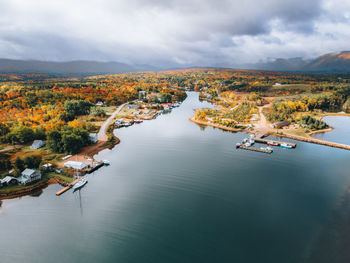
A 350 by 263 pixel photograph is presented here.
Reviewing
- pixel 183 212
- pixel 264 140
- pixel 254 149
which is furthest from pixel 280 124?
pixel 183 212

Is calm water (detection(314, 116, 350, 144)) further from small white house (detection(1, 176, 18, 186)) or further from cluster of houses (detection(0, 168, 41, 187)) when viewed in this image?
small white house (detection(1, 176, 18, 186))

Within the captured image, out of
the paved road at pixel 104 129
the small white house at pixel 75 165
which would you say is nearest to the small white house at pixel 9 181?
the small white house at pixel 75 165

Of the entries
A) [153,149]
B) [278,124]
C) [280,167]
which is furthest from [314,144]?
[153,149]

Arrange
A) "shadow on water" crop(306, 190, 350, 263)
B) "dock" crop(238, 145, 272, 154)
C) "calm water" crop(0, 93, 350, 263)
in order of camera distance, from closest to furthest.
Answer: "shadow on water" crop(306, 190, 350, 263)
"calm water" crop(0, 93, 350, 263)
"dock" crop(238, 145, 272, 154)

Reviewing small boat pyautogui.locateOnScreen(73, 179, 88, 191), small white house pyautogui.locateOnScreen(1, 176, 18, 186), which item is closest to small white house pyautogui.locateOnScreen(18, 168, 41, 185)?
small white house pyautogui.locateOnScreen(1, 176, 18, 186)

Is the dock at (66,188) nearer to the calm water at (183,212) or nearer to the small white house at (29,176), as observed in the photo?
the calm water at (183,212)

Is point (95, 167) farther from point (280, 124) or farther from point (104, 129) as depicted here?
point (280, 124)
